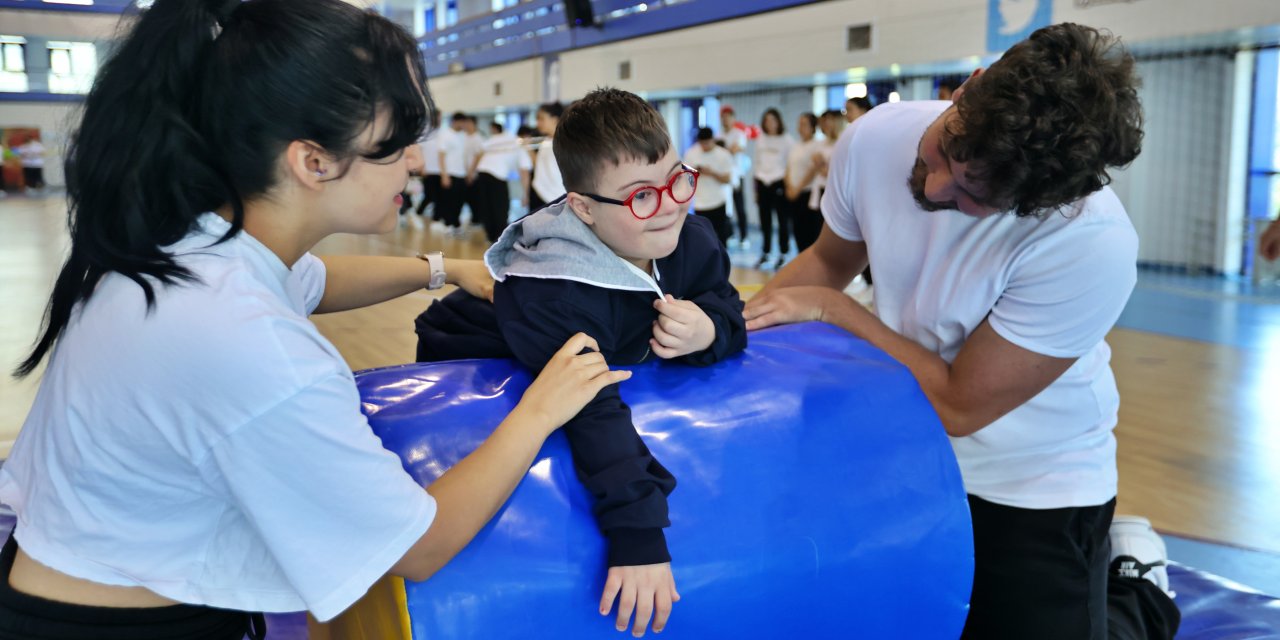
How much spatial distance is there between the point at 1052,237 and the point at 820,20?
969 cm

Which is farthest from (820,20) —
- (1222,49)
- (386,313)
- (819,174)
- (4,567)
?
(4,567)

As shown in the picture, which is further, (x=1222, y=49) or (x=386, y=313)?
(x=1222, y=49)

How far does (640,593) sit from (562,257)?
1.60 feet

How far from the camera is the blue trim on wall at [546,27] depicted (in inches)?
477

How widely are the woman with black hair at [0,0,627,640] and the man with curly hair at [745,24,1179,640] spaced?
0.84 m

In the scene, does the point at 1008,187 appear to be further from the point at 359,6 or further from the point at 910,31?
the point at 910,31

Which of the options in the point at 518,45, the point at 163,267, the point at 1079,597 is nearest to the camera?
the point at 163,267

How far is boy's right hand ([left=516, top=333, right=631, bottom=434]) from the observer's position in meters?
1.21

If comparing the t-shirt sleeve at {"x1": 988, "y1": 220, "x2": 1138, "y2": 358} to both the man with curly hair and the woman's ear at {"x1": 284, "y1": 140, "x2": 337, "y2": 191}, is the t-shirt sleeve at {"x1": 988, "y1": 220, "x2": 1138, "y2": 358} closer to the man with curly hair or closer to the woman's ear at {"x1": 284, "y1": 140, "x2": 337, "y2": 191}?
the man with curly hair

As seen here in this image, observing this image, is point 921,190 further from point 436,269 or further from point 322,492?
point 322,492

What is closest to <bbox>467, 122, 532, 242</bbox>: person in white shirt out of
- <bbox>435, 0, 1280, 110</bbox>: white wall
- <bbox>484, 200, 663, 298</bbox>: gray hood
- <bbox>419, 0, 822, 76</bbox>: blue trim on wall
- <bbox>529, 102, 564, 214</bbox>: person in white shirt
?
<bbox>435, 0, 1280, 110</bbox>: white wall

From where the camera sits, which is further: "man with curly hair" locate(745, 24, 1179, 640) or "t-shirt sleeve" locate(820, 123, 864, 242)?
"t-shirt sleeve" locate(820, 123, 864, 242)

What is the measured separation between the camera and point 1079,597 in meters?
1.77

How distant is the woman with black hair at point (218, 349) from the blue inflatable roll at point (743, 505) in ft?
0.46
